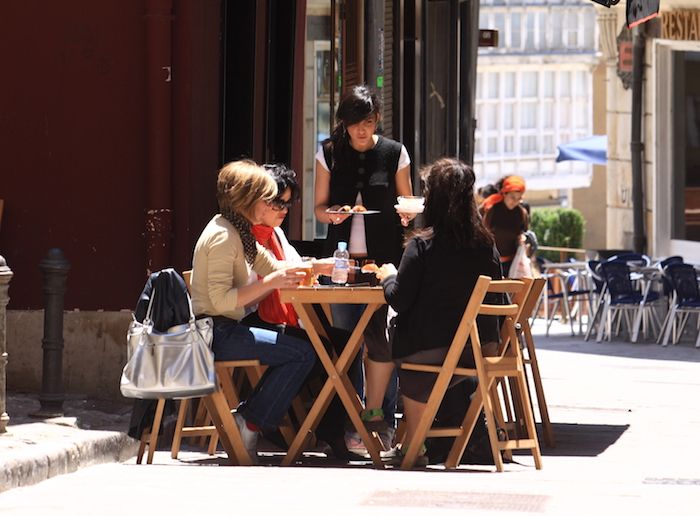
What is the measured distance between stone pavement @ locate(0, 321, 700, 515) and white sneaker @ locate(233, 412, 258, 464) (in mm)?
261

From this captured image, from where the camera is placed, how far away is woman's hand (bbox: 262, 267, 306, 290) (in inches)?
341

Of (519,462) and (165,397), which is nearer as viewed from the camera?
(165,397)

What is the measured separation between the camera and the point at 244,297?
8.59 m

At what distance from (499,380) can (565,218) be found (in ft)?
99.6

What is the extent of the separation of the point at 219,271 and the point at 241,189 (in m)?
0.42

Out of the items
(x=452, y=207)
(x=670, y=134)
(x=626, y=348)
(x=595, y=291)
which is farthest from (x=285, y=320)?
(x=670, y=134)

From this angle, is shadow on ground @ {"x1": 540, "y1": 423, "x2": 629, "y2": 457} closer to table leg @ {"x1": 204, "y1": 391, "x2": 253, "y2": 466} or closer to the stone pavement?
the stone pavement

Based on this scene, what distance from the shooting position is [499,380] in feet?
33.5

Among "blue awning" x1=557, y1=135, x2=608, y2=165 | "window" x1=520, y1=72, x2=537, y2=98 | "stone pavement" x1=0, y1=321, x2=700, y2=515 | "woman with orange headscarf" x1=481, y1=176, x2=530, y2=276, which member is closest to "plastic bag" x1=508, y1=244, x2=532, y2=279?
"woman with orange headscarf" x1=481, y1=176, x2=530, y2=276

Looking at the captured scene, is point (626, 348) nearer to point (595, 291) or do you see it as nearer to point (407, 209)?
point (595, 291)

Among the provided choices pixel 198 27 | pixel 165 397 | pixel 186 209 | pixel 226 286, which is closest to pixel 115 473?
pixel 165 397

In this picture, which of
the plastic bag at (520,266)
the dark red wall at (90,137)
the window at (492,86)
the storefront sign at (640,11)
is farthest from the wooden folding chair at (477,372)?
the window at (492,86)

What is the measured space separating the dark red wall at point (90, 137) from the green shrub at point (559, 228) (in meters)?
29.8

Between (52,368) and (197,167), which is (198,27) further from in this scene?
(52,368)
